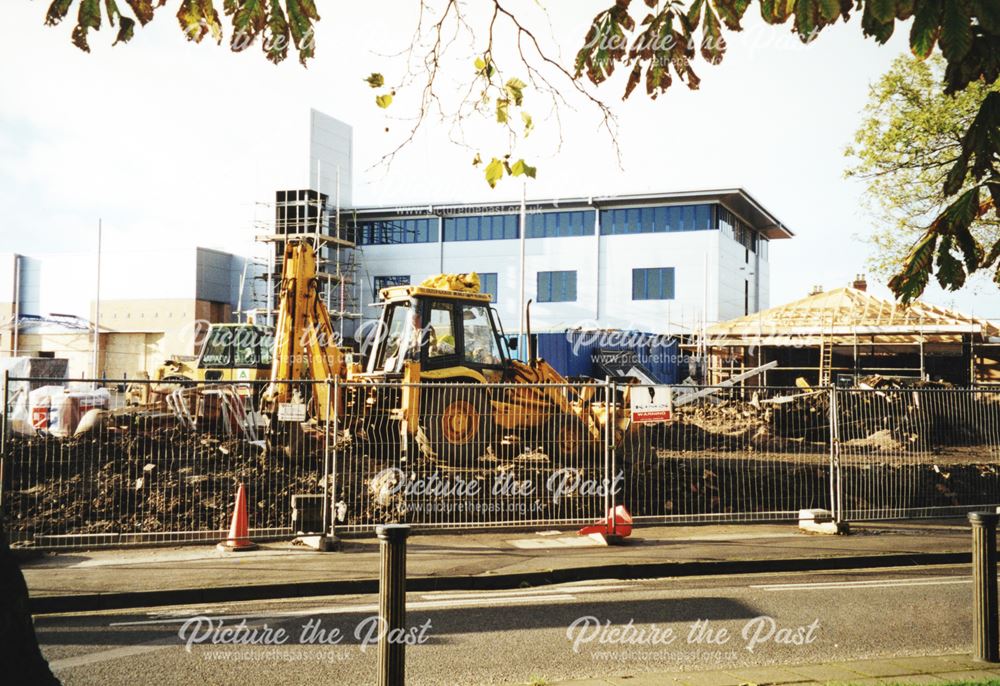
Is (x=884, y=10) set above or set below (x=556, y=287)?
below

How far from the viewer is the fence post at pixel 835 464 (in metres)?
12.1

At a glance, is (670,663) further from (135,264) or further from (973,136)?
(135,264)

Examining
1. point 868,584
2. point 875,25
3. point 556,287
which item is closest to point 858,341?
point 556,287

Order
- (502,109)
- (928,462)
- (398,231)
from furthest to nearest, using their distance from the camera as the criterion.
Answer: (398,231), (928,462), (502,109)

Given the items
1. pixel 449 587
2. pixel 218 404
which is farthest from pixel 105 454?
pixel 449 587

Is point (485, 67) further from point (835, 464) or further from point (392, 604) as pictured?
point (835, 464)

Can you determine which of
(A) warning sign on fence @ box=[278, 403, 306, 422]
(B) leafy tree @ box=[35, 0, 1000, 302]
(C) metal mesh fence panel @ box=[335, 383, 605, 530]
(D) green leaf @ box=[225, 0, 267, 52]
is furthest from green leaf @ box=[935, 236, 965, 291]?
(A) warning sign on fence @ box=[278, 403, 306, 422]

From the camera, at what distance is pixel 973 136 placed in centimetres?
473

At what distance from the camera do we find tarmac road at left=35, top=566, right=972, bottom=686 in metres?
5.91

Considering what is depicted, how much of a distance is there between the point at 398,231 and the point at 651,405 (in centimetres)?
4187

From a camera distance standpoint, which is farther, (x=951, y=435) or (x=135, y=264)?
(x=135, y=264)

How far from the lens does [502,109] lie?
587 cm

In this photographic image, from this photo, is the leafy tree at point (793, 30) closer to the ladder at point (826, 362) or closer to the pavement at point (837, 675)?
the pavement at point (837, 675)

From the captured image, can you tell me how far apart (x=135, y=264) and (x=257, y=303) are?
7.81m
